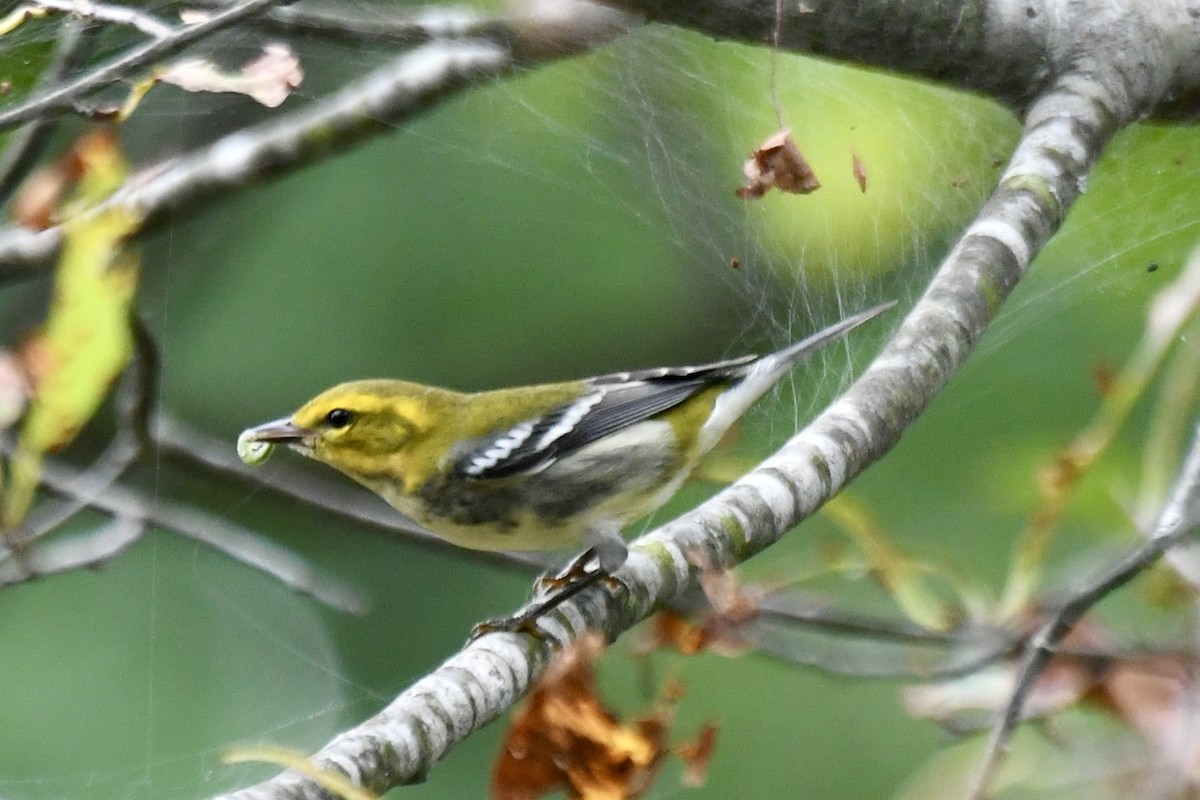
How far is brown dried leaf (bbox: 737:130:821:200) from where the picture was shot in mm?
1741

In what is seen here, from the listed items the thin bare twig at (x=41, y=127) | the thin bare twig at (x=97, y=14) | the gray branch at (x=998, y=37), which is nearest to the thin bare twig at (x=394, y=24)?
the thin bare twig at (x=41, y=127)

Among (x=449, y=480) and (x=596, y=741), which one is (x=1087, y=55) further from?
(x=596, y=741)

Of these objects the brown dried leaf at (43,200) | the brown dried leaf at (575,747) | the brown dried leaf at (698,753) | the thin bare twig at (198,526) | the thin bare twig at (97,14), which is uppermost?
the thin bare twig at (97,14)

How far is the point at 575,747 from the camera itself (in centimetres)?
113

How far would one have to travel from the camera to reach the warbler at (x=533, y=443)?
1985mm

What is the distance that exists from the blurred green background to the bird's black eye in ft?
1.43

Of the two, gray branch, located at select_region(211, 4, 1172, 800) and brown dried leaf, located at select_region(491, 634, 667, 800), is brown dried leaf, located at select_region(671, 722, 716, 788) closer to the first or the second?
brown dried leaf, located at select_region(491, 634, 667, 800)

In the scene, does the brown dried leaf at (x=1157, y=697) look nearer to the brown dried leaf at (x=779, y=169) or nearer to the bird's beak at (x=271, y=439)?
the brown dried leaf at (x=779, y=169)

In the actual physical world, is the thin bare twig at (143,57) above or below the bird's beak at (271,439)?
above

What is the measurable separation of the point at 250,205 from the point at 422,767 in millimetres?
2133

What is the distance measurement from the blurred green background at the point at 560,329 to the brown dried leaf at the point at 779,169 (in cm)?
49

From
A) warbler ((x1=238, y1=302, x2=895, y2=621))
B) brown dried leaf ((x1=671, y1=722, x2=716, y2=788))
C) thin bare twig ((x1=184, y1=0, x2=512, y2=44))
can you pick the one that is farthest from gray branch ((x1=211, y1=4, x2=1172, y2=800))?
thin bare twig ((x1=184, y1=0, x2=512, y2=44))

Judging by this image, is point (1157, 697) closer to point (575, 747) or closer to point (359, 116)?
point (575, 747)

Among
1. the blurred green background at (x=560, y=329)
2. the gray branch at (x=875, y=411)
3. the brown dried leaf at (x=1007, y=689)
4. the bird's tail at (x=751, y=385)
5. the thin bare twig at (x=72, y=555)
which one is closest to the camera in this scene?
the gray branch at (x=875, y=411)
